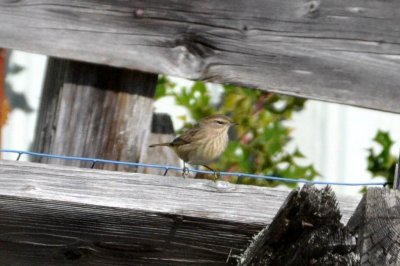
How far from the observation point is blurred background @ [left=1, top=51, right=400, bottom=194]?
20.8 feet

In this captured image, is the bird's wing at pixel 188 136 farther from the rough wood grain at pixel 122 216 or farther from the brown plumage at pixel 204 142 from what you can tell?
the rough wood grain at pixel 122 216

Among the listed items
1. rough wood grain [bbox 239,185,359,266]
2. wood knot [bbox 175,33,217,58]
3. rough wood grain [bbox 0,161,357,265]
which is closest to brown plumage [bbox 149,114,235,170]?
wood knot [bbox 175,33,217,58]

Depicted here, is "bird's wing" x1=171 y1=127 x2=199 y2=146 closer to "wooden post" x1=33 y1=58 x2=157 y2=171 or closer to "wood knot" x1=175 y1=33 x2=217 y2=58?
"wooden post" x1=33 y1=58 x2=157 y2=171

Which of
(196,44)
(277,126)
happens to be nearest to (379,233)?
(196,44)

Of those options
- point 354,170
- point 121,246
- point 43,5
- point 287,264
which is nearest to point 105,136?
point 43,5

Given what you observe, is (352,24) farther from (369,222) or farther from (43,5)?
(369,222)

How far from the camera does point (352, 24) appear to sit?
402 centimetres

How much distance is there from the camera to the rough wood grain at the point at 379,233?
7.35ft

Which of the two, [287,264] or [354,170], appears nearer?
[287,264]

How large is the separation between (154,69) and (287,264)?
165cm

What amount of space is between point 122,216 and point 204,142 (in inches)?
163

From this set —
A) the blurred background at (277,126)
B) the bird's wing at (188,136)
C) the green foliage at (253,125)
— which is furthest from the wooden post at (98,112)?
the bird's wing at (188,136)

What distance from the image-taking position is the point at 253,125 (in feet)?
21.5

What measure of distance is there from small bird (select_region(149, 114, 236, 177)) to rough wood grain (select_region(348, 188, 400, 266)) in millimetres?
4276
